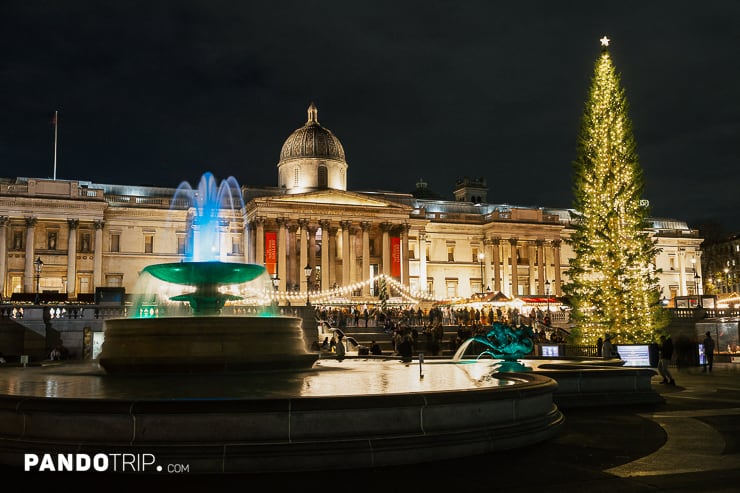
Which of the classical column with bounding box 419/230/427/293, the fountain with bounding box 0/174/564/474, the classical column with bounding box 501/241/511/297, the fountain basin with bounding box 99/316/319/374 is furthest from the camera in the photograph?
the classical column with bounding box 501/241/511/297

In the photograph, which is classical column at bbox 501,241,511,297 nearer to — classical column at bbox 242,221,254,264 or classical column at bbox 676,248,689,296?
Result: classical column at bbox 676,248,689,296

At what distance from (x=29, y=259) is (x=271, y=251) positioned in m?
17.9

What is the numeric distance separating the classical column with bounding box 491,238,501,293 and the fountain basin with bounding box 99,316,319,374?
57.9 meters

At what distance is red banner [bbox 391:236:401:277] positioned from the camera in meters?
60.8

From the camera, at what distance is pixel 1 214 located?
54.2 meters

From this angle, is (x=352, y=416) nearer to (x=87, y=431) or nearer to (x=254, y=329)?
(x=87, y=431)

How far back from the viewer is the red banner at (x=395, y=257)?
60841mm

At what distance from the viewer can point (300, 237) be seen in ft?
197

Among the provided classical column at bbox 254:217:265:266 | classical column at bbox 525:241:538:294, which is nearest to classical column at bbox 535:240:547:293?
classical column at bbox 525:241:538:294

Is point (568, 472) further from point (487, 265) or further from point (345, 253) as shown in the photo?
point (487, 265)

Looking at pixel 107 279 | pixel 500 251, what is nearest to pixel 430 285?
pixel 500 251

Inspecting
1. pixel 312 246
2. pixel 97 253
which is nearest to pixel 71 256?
pixel 97 253

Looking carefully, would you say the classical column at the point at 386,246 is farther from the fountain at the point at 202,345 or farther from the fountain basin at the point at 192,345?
the fountain basin at the point at 192,345

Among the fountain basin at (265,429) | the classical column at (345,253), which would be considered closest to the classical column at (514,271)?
the classical column at (345,253)
